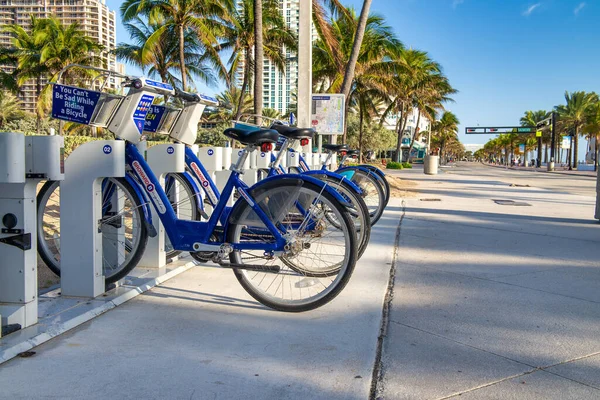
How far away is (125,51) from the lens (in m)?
31.9

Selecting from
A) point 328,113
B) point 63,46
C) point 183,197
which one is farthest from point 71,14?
point 183,197

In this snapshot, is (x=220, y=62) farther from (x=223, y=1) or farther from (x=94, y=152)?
(x=94, y=152)

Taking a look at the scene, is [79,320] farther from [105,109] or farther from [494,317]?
[494,317]

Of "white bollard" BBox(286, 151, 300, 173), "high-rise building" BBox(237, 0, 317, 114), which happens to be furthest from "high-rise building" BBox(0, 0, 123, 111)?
"white bollard" BBox(286, 151, 300, 173)

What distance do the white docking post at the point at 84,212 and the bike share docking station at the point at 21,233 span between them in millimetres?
604

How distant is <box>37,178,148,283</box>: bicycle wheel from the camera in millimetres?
4172

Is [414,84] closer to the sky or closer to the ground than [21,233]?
closer to the sky

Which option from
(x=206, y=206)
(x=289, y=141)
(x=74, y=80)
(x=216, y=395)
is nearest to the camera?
(x=216, y=395)

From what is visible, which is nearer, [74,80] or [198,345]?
[198,345]

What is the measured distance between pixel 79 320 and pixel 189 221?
1.06 meters

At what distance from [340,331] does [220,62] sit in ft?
97.8

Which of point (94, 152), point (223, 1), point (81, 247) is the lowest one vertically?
point (81, 247)

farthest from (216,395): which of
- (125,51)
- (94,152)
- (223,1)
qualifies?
(125,51)

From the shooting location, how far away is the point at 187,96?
15.4ft
